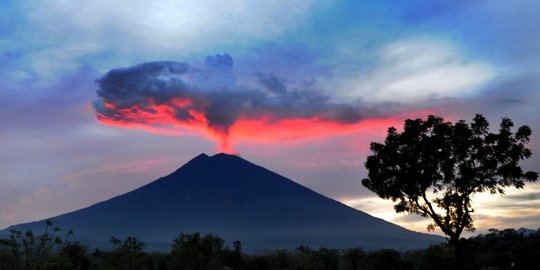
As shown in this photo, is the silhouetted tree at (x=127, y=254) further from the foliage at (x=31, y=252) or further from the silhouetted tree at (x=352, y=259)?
the silhouetted tree at (x=352, y=259)

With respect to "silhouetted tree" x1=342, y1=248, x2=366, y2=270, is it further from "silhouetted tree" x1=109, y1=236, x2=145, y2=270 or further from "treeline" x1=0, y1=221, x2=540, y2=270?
"silhouetted tree" x1=109, y1=236, x2=145, y2=270

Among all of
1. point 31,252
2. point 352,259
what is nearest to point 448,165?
point 31,252

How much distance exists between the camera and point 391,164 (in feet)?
122

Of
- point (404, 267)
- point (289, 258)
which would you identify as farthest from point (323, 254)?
point (404, 267)

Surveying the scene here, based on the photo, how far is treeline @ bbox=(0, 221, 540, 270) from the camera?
18.4 metres

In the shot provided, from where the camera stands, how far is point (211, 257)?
6575 cm

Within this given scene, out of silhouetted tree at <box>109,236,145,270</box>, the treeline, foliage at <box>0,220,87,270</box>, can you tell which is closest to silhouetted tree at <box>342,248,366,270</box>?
the treeline

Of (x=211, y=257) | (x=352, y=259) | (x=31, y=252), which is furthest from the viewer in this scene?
(x=352, y=259)

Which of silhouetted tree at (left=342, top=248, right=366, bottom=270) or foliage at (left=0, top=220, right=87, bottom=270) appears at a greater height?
silhouetted tree at (left=342, top=248, right=366, bottom=270)

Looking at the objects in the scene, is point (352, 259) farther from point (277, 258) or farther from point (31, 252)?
point (31, 252)

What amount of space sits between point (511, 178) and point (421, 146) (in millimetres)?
6005

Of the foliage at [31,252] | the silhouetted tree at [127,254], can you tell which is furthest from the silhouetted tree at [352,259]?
the foliage at [31,252]

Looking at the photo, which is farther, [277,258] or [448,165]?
[277,258]

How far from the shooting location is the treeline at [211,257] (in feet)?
60.4
